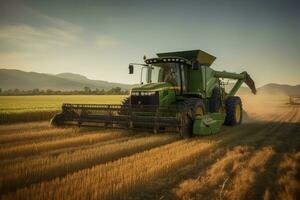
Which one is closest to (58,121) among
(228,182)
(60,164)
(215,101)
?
(60,164)

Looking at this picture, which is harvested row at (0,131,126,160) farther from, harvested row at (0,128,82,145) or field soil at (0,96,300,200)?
harvested row at (0,128,82,145)

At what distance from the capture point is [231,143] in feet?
27.5

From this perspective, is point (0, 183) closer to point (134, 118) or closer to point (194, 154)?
point (194, 154)

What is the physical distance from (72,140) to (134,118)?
7.09 feet

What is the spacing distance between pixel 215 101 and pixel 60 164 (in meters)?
8.05

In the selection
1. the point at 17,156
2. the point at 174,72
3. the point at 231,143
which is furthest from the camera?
the point at 174,72

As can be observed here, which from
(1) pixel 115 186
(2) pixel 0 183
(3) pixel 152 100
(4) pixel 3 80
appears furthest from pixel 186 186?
(4) pixel 3 80

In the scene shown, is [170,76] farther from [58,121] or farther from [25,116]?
[25,116]

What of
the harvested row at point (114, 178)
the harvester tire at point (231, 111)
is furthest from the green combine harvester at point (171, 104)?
the harvested row at point (114, 178)

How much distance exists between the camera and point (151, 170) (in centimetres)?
528

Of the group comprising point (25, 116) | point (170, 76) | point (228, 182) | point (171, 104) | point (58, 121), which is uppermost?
point (170, 76)

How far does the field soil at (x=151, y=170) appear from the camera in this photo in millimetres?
4230

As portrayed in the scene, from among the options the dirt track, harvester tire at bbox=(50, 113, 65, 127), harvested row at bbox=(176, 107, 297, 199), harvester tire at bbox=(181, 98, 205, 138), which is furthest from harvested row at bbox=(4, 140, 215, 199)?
harvester tire at bbox=(50, 113, 65, 127)

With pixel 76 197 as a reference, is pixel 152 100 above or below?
above
